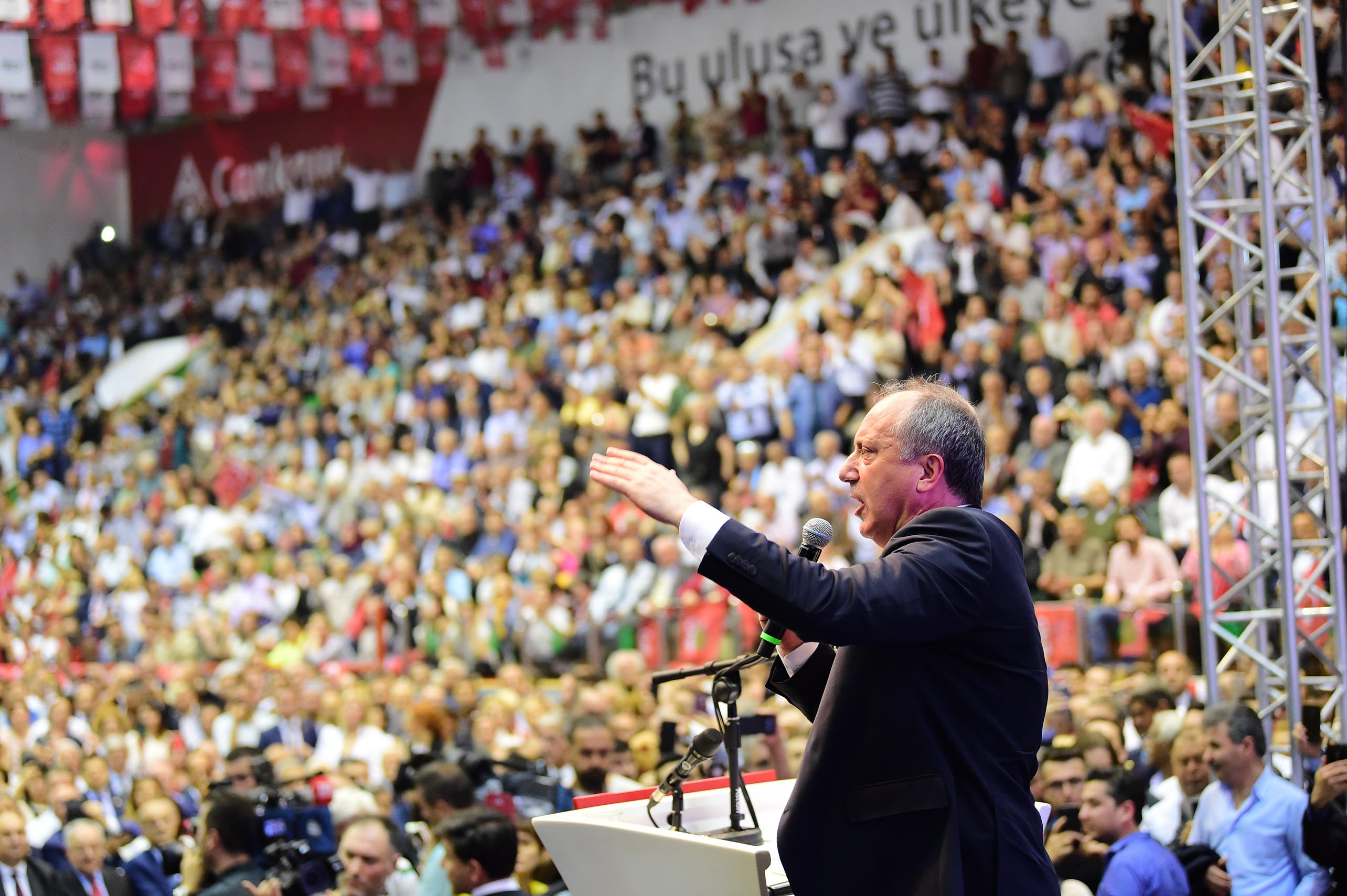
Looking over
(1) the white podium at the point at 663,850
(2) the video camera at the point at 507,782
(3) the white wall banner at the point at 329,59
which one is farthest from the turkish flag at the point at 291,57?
(1) the white podium at the point at 663,850

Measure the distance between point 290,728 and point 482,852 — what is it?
6301mm

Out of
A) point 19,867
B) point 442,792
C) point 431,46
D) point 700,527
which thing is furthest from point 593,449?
point 700,527

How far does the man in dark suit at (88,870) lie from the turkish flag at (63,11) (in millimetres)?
10057

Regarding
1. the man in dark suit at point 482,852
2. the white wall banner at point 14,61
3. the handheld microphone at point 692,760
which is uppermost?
the white wall banner at point 14,61

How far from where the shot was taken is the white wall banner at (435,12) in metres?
16.8

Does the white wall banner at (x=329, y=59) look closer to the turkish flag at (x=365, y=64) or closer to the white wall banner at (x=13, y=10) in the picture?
the turkish flag at (x=365, y=64)

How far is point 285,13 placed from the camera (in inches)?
607

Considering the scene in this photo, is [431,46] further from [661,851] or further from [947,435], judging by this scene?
[661,851]

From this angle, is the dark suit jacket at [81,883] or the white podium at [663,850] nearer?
the white podium at [663,850]

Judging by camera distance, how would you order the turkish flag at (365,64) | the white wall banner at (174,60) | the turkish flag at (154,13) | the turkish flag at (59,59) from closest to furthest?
1. the turkish flag at (154,13)
2. the turkish flag at (59,59)
3. the white wall banner at (174,60)
4. the turkish flag at (365,64)

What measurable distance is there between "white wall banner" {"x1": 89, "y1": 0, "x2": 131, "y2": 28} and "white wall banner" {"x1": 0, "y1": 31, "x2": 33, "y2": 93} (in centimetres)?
73

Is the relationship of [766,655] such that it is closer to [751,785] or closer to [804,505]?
[751,785]

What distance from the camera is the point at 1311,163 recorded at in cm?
641

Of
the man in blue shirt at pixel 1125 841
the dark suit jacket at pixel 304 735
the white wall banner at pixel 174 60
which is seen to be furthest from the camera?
the white wall banner at pixel 174 60
